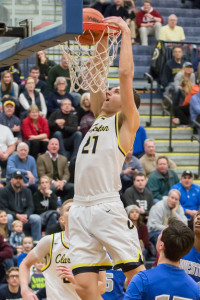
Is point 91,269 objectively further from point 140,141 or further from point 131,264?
point 140,141

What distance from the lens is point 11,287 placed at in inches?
423

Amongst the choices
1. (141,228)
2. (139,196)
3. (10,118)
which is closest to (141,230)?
(141,228)

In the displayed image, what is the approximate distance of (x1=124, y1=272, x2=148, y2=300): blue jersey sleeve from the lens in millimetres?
5324

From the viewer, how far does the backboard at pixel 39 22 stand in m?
5.54

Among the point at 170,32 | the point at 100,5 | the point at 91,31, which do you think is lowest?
the point at 91,31

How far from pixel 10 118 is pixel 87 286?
742 centimetres

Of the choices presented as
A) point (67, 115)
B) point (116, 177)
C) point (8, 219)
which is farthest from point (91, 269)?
point (67, 115)

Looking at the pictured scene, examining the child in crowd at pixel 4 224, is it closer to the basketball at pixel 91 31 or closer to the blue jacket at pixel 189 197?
the blue jacket at pixel 189 197

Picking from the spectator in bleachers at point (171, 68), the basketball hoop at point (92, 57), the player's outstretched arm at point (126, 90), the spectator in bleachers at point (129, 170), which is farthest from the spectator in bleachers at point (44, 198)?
the player's outstretched arm at point (126, 90)

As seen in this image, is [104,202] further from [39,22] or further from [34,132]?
[34,132]

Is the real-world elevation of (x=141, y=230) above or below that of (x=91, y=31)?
below

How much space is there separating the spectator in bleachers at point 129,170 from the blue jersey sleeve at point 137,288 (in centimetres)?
770

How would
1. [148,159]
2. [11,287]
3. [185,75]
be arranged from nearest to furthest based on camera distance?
[11,287] < [148,159] < [185,75]

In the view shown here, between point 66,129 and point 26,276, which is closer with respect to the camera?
point 26,276
